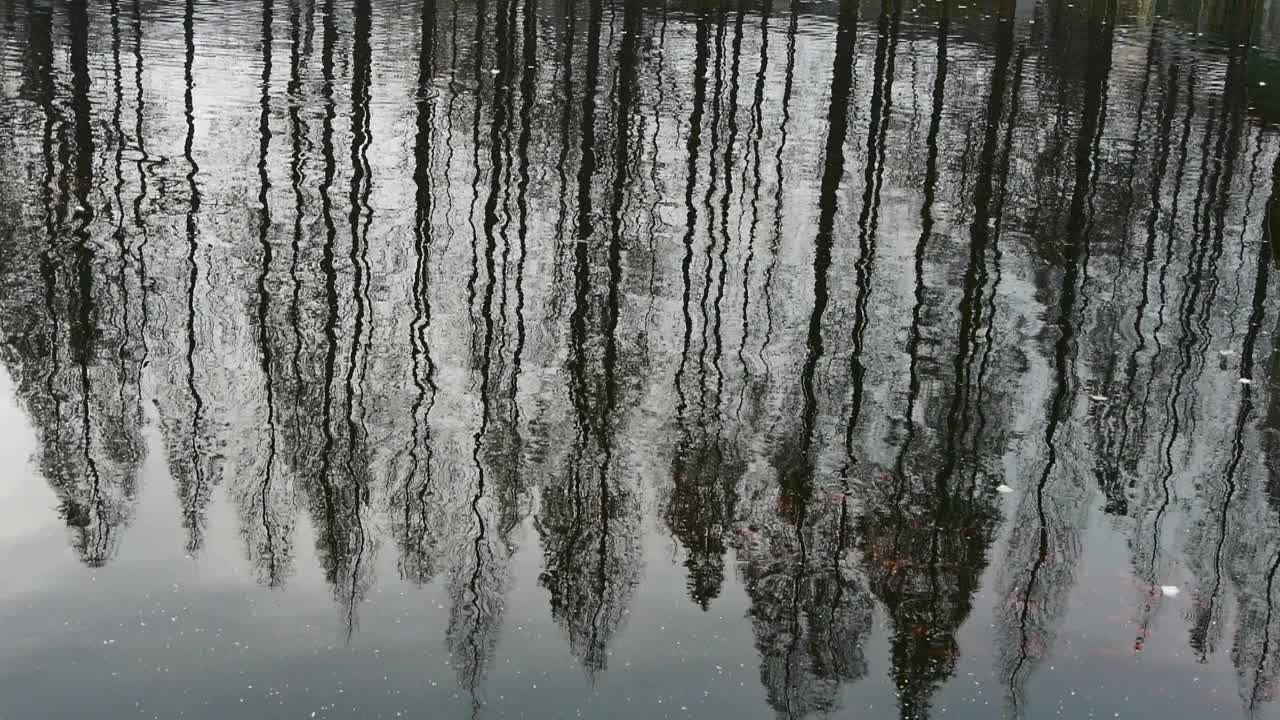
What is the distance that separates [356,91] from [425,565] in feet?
43.6

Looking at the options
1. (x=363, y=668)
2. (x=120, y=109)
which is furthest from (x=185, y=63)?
(x=363, y=668)

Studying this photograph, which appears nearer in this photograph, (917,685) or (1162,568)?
(917,685)

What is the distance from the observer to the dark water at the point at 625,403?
7598 mm

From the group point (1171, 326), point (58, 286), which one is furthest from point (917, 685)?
point (58, 286)

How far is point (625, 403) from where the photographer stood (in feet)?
35.1

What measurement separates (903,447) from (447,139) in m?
9.43

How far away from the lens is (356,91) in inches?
803

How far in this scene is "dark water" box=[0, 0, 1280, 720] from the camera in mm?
7598

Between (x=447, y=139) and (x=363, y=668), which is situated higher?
(x=447, y=139)

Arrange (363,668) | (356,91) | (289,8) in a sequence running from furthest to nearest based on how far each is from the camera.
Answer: (289,8) → (356,91) → (363,668)

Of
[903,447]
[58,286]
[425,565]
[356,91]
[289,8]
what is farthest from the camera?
[289,8]

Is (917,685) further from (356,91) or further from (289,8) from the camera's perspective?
(289,8)

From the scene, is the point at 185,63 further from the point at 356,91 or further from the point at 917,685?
the point at 917,685

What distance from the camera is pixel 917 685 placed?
7449 millimetres
